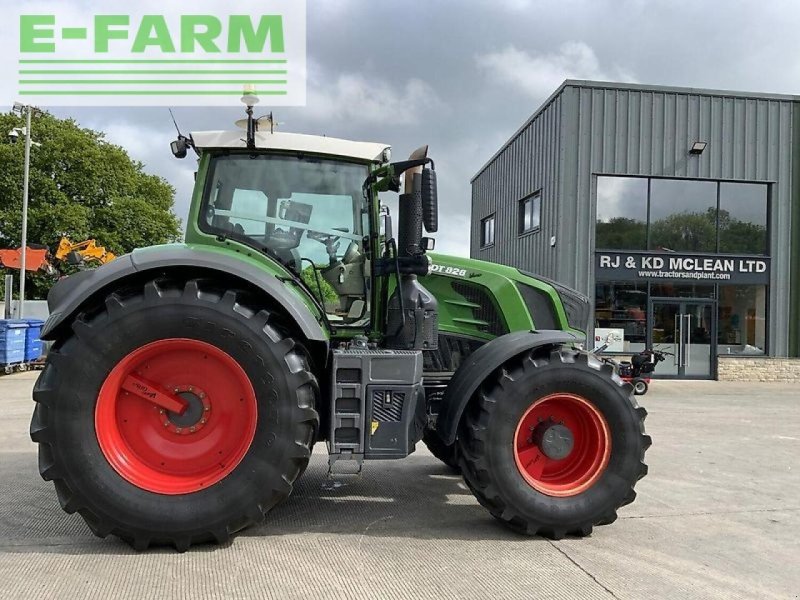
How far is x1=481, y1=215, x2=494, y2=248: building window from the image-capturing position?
909 inches

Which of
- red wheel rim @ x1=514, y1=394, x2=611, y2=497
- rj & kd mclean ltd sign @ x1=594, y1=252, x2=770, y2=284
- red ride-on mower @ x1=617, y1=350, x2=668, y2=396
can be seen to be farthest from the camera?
rj & kd mclean ltd sign @ x1=594, y1=252, x2=770, y2=284

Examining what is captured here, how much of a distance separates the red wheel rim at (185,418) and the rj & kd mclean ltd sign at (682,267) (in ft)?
45.3

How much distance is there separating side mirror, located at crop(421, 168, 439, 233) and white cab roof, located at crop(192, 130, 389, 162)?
0.65 meters

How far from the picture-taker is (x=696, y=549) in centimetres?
412

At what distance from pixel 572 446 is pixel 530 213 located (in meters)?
15.1

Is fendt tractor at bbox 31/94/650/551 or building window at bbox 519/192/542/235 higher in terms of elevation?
building window at bbox 519/192/542/235

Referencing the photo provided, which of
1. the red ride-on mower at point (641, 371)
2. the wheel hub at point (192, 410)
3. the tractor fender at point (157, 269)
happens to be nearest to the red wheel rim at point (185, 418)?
the wheel hub at point (192, 410)

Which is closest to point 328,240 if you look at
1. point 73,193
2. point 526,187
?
point 526,187

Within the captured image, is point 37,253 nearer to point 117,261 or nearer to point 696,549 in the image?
point 117,261

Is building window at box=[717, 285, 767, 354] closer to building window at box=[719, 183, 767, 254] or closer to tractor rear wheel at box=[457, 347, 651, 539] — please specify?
building window at box=[719, 183, 767, 254]

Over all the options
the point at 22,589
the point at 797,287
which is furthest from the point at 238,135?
the point at 797,287

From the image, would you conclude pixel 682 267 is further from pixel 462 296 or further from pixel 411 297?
pixel 411 297

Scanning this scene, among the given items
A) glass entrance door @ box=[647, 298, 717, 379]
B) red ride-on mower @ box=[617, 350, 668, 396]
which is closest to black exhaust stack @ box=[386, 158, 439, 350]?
red ride-on mower @ box=[617, 350, 668, 396]

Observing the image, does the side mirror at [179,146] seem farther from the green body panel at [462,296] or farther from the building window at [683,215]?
the building window at [683,215]
